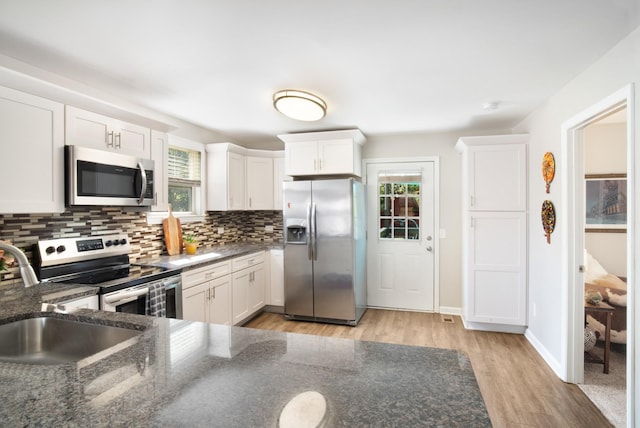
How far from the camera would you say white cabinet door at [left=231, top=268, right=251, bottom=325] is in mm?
3559

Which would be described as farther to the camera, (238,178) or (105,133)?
(238,178)

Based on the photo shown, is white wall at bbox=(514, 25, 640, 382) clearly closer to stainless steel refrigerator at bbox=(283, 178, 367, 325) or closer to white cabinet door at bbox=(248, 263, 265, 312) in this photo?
stainless steel refrigerator at bbox=(283, 178, 367, 325)

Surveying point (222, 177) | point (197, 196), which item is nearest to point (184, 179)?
point (197, 196)

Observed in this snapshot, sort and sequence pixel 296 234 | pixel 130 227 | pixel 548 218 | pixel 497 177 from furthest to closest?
1. pixel 296 234
2. pixel 497 177
3. pixel 130 227
4. pixel 548 218

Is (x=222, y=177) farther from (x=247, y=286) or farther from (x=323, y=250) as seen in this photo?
(x=323, y=250)

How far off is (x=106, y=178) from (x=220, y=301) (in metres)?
1.56

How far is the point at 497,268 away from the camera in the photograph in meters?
3.55

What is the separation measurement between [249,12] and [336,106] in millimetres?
1546

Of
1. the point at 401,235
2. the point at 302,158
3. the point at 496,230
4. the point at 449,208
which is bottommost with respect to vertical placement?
the point at 401,235

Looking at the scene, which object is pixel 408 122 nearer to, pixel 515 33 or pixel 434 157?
pixel 434 157

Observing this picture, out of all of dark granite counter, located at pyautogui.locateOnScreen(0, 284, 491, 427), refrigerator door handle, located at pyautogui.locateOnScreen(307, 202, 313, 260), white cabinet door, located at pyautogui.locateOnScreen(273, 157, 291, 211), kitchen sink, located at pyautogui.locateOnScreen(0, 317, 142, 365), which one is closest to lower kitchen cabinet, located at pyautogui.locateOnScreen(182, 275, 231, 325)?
refrigerator door handle, located at pyautogui.locateOnScreen(307, 202, 313, 260)

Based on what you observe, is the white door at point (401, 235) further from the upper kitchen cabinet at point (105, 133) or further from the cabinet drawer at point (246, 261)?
the upper kitchen cabinet at point (105, 133)

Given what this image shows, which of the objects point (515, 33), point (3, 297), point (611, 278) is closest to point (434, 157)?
point (611, 278)

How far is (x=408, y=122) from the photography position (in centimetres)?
369
